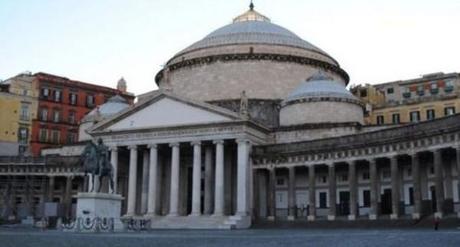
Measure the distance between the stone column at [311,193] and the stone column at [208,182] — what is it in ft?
27.0

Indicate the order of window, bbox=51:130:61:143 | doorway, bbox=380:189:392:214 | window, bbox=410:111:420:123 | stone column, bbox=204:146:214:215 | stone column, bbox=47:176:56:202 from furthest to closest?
window, bbox=51:130:61:143, window, bbox=410:111:420:123, stone column, bbox=47:176:56:202, stone column, bbox=204:146:214:215, doorway, bbox=380:189:392:214

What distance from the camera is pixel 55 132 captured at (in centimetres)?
8000

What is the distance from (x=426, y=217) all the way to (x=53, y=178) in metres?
38.1

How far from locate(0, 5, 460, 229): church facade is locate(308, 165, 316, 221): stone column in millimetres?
78

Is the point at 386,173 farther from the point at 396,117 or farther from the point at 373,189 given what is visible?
the point at 396,117

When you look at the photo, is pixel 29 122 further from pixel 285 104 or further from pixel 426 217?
pixel 426 217

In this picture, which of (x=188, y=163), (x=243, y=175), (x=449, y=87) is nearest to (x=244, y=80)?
(x=188, y=163)

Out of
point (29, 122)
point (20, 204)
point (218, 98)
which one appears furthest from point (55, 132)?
point (218, 98)

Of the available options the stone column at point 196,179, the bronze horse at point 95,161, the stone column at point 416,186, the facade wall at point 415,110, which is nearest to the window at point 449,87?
the facade wall at point 415,110

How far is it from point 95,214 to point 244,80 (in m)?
30.7

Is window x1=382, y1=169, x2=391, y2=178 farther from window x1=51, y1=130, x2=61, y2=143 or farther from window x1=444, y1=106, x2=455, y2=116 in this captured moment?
window x1=51, y1=130, x2=61, y2=143

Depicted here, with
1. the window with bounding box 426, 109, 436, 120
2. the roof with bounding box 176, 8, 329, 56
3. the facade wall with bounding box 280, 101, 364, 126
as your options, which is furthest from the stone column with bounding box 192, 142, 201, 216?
the window with bounding box 426, 109, 436, 120

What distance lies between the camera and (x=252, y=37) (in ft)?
218

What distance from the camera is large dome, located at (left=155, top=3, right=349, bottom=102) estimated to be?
63125 mm
